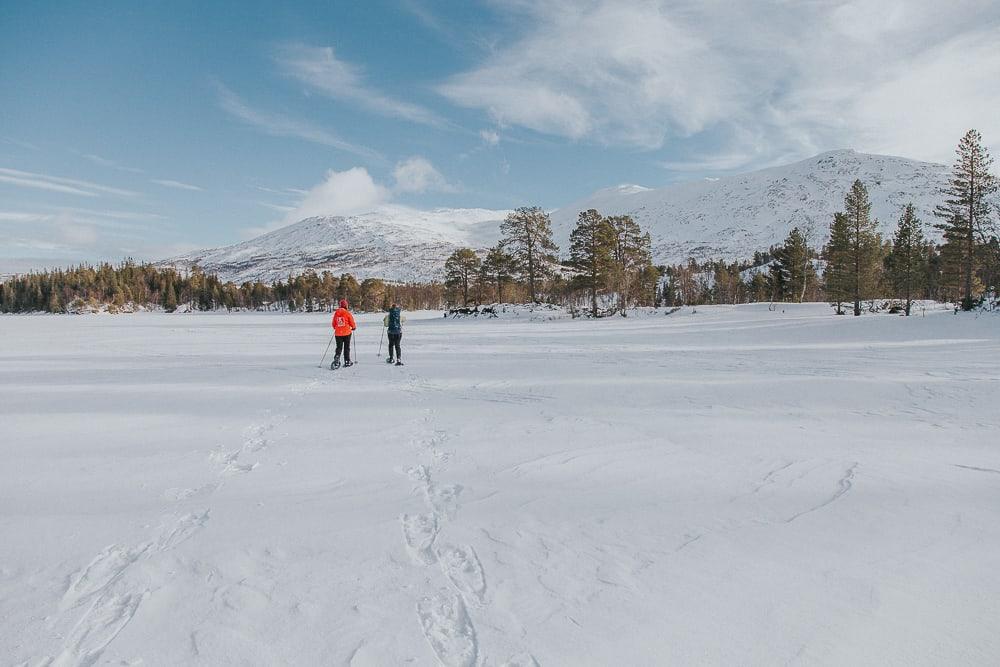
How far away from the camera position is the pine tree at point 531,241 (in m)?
48.7

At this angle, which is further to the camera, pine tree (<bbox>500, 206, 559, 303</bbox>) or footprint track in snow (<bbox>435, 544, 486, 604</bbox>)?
pine tree (<bbox>500, 206, 559, 303</bbox>)

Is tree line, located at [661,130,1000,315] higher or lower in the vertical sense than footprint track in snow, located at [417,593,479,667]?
higher

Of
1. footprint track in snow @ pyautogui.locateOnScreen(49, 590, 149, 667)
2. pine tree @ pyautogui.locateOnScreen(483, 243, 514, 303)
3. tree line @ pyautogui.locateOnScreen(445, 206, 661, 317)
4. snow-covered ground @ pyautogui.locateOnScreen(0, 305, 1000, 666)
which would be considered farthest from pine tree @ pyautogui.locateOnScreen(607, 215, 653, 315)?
footprint track in snow @ pyautogui.locateOnScreen(49, 590, 149, 667)

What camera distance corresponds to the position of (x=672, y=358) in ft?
50.3

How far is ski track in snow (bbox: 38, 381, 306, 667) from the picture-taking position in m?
2.63

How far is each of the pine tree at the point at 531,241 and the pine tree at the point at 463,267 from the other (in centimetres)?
1131

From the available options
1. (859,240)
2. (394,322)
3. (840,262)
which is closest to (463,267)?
(840,262)

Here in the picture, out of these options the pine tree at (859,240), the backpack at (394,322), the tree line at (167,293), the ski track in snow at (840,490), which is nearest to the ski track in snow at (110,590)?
the ski track in snow at (840,490)

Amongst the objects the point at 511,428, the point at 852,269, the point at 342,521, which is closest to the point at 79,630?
the point at 342,521

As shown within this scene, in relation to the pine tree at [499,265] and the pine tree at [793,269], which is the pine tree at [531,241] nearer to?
the pine tree at [499,265]

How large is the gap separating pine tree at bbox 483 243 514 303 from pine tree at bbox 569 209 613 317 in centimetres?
905

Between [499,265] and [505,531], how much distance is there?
179 ft

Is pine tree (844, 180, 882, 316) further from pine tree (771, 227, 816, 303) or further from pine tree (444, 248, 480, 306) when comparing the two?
pine tree (444, 248, 480, 306)

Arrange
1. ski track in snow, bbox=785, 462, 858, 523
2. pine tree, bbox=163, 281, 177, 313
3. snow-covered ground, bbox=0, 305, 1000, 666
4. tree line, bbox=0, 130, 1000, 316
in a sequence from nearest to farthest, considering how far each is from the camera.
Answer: snow-covered ground, bbox=0, 305, 1000, 666 → ski track in snow, bbox=785, 462, 858, 523 → tree line, bbox=0, 130, 1000, 316 → pine tree, bbox=163, 281, 177, 313
